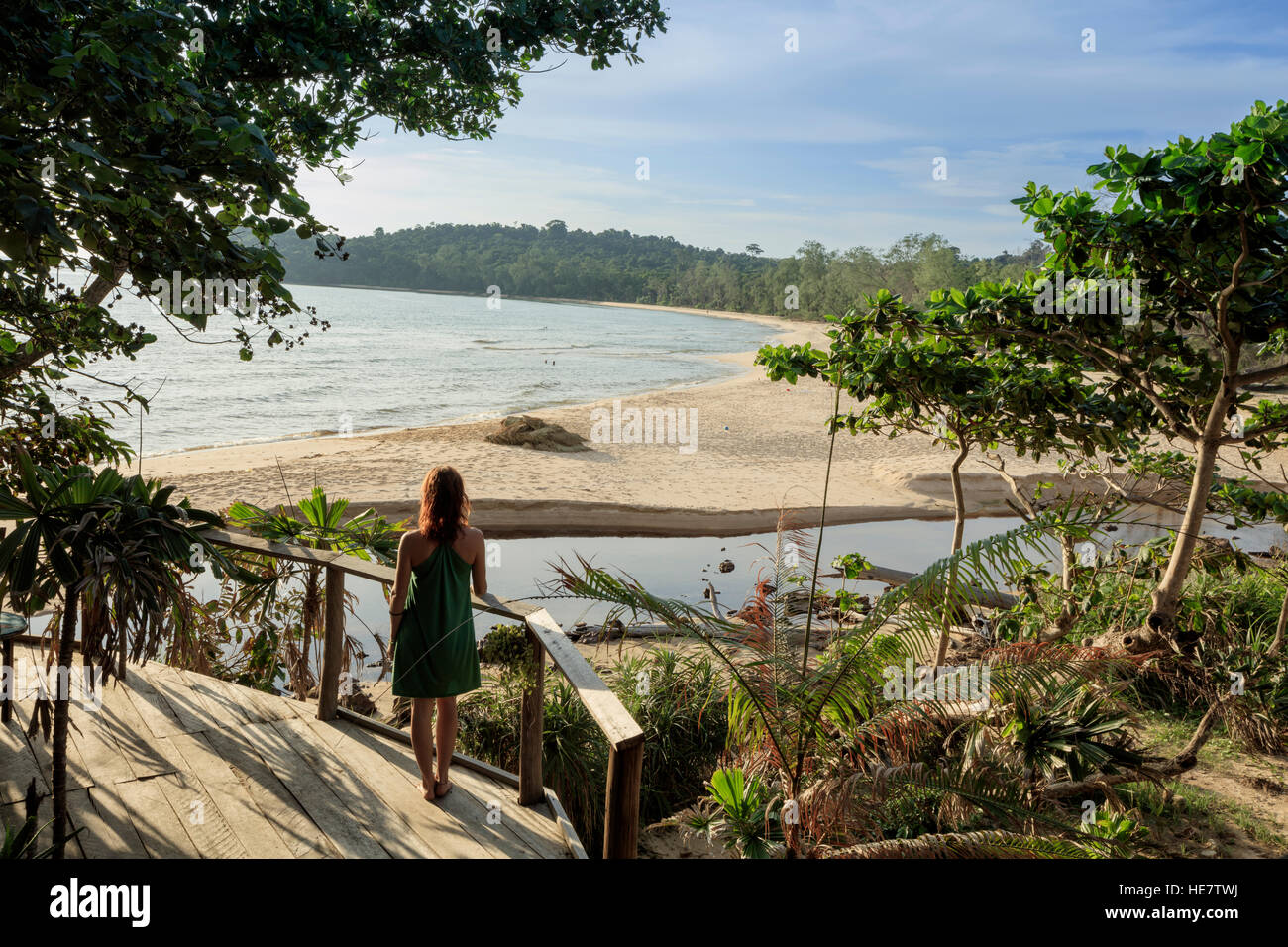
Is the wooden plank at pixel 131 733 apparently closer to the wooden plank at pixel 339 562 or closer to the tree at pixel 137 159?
the wooden plank at pixel 339 562

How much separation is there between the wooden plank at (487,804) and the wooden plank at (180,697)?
76 centimetres

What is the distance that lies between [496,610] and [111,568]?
1381mm

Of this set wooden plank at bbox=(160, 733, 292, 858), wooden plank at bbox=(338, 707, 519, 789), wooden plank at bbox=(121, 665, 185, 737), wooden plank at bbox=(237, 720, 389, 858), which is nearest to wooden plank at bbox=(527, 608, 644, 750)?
wooden plank at bbox=(338, 707, 519, 789)

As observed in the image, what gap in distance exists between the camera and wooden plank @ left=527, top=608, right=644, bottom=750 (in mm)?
2508

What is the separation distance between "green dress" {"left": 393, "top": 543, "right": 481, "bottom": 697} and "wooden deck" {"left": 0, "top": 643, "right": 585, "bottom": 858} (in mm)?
506

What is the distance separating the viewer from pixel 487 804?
12.2 ft

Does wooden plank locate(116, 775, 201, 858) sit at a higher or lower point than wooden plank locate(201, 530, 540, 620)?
lower

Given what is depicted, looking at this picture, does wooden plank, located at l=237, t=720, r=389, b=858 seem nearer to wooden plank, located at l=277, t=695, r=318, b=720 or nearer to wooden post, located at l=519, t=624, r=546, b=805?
wooden plank, located at l=277, t=695, r=318, b=720

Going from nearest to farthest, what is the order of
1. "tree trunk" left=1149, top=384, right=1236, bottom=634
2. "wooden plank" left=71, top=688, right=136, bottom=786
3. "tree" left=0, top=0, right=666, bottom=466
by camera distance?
"tree" left=0, top=0, right=666, bottom=466 → "wooden plank" left=71, top=688, right=136, bottom=786 → "tree trunk" left=1149, top=384, right=1236, bottom=634

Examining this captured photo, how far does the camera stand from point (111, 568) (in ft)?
9.31

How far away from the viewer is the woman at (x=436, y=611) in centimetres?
365

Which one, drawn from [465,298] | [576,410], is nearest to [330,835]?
[576,410]

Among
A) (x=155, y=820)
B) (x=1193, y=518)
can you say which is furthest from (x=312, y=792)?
(x=1193, y=518)
